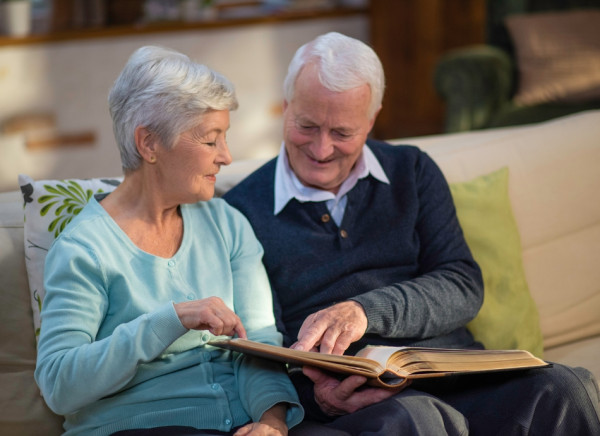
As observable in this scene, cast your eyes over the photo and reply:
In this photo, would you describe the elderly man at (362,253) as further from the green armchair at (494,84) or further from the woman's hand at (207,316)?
the green armchair at (494,84)

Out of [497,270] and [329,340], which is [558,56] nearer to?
[497,270]

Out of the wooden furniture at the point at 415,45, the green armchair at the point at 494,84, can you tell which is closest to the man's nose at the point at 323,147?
the green armchair at the point at 494,84

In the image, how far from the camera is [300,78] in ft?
5.66

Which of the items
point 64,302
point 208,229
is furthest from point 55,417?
point 208,229

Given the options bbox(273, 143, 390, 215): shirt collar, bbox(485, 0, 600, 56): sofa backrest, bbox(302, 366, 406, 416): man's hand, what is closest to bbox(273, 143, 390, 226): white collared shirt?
bbox(273, 143, 390, 215): shirt collar

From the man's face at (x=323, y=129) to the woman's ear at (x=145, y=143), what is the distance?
13.9 inches

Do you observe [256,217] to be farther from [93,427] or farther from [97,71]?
[97,71]

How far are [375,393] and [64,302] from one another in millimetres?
569

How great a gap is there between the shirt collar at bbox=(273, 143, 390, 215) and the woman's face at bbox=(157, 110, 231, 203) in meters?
0.24

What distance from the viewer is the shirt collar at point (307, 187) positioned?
176 centimetres

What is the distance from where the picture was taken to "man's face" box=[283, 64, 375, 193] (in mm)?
1710

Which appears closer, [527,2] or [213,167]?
[213,167]

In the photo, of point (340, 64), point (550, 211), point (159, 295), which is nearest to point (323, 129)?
point (340, 64)

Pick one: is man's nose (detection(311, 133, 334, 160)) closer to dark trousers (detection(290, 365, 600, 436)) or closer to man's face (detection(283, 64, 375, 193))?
man's face (detection(283, 64, 375, 193))
